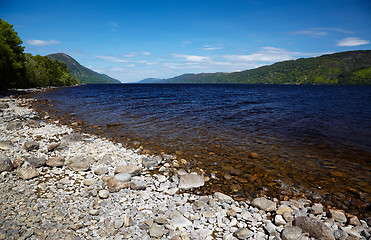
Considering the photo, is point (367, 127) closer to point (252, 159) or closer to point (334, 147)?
point (334, 147)

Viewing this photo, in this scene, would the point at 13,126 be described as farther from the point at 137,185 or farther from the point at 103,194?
the point at 137,185

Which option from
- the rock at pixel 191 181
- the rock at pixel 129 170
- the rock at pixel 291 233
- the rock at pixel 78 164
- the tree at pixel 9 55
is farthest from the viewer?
the tree at pixel 9 55

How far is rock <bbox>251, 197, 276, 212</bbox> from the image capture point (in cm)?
716

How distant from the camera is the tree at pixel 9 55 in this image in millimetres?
43344

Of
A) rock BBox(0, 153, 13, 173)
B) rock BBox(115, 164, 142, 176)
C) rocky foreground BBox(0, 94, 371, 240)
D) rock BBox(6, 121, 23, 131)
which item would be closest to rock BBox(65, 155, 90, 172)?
rocky foreground BBox(0, 94, 371, 240)

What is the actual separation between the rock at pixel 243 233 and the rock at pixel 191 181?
3.12 m

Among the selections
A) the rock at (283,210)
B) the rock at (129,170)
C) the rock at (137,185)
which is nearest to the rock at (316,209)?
the rock at (283,210)

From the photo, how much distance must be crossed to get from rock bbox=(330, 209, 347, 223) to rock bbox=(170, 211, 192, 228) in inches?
208

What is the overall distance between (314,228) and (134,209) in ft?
20.1

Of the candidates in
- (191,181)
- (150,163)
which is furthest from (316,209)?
(150,163)

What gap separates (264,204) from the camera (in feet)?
24.1

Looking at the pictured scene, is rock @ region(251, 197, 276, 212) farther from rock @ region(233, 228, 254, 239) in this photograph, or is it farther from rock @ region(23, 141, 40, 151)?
rock @ region(23, 141, 40, 151)

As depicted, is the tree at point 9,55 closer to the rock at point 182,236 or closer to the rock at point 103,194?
the rock at point 103,194

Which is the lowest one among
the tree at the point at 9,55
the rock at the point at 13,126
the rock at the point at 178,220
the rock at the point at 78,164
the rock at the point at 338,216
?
the rock at the point at 338,216
